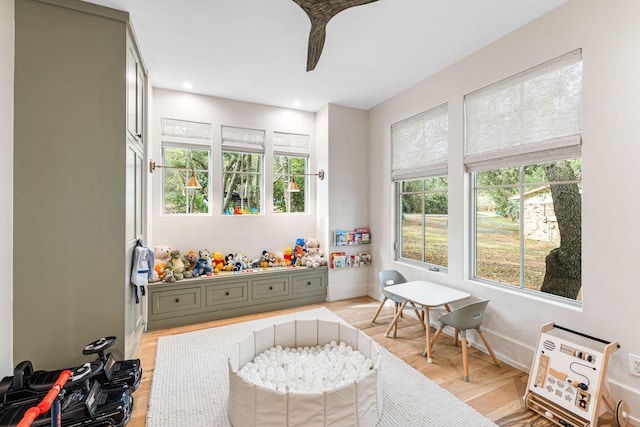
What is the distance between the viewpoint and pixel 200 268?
3.65m

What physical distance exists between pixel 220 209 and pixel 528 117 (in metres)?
3.77

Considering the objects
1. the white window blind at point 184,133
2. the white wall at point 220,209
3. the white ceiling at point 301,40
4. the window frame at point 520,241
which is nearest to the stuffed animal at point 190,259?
the white wall at point 220,209

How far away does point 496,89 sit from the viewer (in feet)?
8.82

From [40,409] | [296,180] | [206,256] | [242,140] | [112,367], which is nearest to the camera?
[40,409]

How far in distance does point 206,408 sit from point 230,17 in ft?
10.1

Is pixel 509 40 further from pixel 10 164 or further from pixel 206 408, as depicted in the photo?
pixel 10 164

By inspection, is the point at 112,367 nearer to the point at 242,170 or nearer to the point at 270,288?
the point at 270,288

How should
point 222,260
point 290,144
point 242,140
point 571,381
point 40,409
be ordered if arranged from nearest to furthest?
point 40,409 → point 571,381 → point 222,260 → point 242,140 → point 290,144

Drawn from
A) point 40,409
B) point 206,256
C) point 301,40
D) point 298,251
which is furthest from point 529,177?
point 206,256

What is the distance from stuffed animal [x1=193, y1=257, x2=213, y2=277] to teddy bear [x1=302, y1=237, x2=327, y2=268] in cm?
137

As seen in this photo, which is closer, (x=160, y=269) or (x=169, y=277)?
(x=169, y=277)

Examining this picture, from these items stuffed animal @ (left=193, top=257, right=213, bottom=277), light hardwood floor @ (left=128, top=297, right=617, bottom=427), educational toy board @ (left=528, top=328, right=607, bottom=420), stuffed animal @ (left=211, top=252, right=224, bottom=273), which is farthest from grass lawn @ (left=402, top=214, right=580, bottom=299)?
stuffed animal @ (left=193, top=257, right=213, bottom=277)

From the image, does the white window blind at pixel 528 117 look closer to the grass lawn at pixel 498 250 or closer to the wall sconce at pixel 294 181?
the grass lawn at pixel 498 250

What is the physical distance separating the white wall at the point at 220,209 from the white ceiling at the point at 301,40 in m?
0.30
